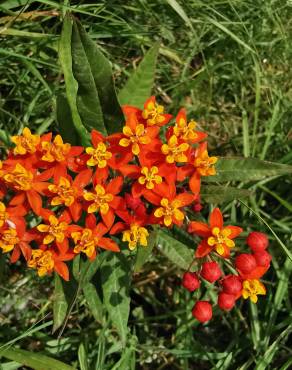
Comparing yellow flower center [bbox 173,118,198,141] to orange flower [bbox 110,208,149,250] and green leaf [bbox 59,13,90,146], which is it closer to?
orange flower [bbox 110,208,149,250]

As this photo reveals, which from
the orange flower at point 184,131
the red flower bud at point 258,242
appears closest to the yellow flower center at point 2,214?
the orange flower at point 184,131

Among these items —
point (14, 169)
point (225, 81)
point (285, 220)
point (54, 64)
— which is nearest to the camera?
point (14, 169)

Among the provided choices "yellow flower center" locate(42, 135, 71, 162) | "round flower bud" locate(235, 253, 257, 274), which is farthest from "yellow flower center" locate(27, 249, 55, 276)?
"round flower bud" locate(235, 253, 257, 274)

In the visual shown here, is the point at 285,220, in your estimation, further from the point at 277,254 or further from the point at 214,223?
the point at 214,223

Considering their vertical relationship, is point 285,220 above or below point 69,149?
below

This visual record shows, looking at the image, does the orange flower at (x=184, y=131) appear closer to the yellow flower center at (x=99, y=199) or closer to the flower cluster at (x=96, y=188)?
the flower cluster at (x=96, y=188)

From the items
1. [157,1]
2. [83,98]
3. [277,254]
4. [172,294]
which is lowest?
[172,294]

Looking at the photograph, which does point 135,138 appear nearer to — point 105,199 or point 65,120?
point 105,199

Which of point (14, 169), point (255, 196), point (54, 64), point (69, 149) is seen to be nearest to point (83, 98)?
point (69, 149)
